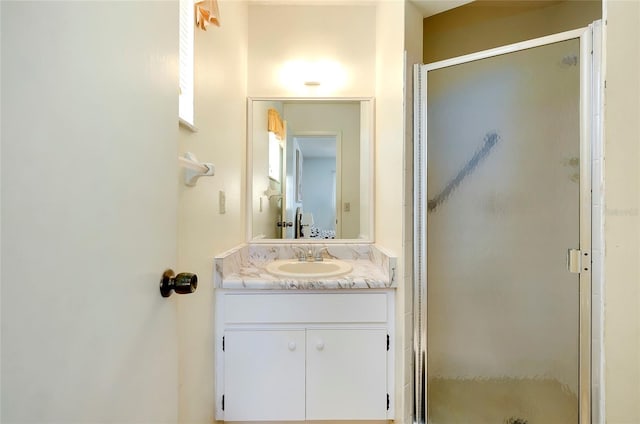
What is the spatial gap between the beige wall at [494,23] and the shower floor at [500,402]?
181 cm

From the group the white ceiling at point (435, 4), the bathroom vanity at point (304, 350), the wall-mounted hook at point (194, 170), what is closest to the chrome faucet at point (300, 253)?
the bathroom vanity at point (304, 350)

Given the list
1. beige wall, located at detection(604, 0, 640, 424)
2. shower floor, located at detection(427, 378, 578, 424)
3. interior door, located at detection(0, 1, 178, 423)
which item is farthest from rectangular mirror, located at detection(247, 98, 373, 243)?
interior door, located at detection(0, 1, 178, 423)

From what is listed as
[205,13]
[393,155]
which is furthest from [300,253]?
[205,13]

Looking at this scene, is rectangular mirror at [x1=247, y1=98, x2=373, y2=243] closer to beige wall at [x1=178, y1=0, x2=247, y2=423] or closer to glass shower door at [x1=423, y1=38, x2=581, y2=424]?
beige wall at [x1=178, y1=0, x2=247, y2=423]

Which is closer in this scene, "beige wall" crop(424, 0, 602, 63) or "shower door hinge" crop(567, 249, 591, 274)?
"shower door hinge" crop(567, 249, 591, 274)

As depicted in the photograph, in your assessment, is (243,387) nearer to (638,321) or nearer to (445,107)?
(638,321)

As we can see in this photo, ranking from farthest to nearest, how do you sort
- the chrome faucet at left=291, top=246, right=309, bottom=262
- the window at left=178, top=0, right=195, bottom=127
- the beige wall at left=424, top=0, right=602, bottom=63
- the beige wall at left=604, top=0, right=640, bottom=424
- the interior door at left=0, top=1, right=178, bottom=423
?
the chrome faucet at left=291, top=246, right=309, bottom=262 → the beige wall at left=424, top=0, right=602, bottom=63 → the window at left=178, top=0, right=195, bottom=127 → the beige wall at left=604, top=0, right=640, bottom=424 → the interior door at left=0, top=1, right=178, bottom=423

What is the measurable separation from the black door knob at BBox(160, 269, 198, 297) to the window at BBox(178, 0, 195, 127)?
611 mm

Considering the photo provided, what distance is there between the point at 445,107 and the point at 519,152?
372 mm

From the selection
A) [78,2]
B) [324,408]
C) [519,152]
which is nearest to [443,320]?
[324,408]

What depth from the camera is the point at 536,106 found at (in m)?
1.12

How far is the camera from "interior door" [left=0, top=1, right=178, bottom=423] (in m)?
0.33

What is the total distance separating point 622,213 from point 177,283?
1.33 meters

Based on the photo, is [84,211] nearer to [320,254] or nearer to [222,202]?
[222,202]
